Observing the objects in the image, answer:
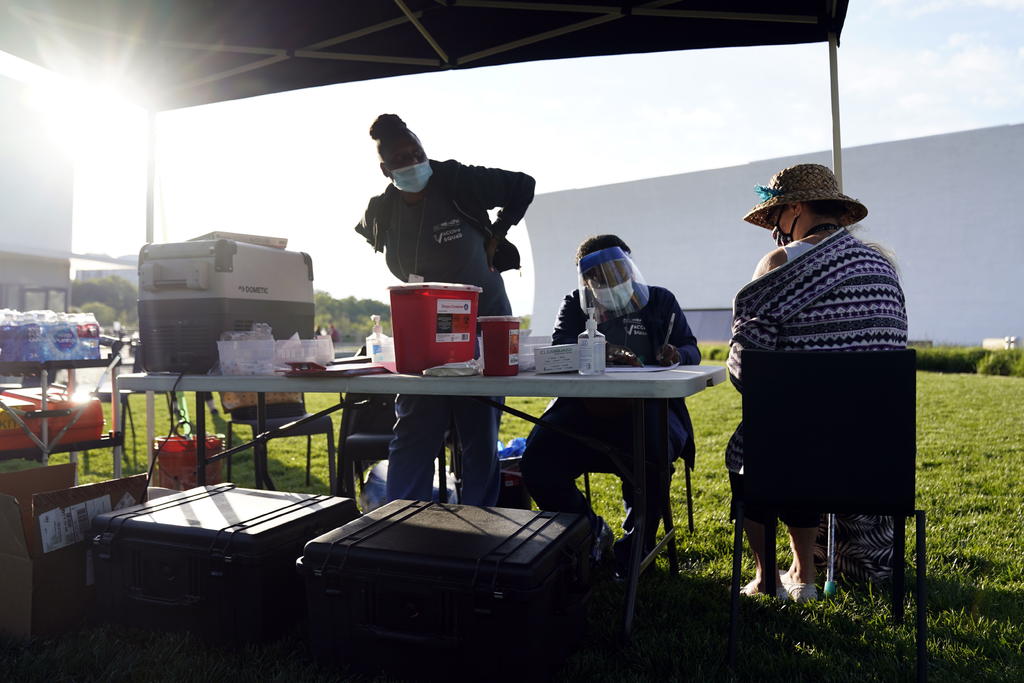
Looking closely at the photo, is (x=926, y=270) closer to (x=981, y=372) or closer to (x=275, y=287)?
(x=981, y=372)

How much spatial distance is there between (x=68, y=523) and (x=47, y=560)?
0.13m

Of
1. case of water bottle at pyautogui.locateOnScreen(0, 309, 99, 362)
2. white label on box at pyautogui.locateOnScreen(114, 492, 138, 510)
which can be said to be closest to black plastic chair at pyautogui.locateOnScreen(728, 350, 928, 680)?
white label on box at pyautogui.locateOnScreen(114, 492, 138, 510)

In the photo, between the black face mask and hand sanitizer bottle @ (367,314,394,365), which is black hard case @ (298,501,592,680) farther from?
the black face mask

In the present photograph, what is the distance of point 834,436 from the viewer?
5.33ft

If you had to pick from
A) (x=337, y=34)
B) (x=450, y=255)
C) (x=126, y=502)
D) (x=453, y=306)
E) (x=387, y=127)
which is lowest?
(x=126, y=502)

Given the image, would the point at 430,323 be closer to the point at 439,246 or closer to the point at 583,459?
the point at 439,246

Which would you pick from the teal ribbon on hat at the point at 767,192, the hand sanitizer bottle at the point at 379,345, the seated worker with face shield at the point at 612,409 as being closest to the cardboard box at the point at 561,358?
the seated worker with face shield at the point at 612,409

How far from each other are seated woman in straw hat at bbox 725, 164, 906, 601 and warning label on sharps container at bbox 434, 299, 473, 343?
79cm

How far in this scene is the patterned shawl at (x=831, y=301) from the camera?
75.1 inches

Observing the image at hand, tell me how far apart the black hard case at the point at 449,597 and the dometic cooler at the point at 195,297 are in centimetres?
92

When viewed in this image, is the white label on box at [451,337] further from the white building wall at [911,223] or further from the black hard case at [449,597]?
the white building wall at [911,223]

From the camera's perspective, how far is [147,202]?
3607 millimetres

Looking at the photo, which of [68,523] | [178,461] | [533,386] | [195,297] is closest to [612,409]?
[533,386]

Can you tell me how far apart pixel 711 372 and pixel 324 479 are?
3204mm
